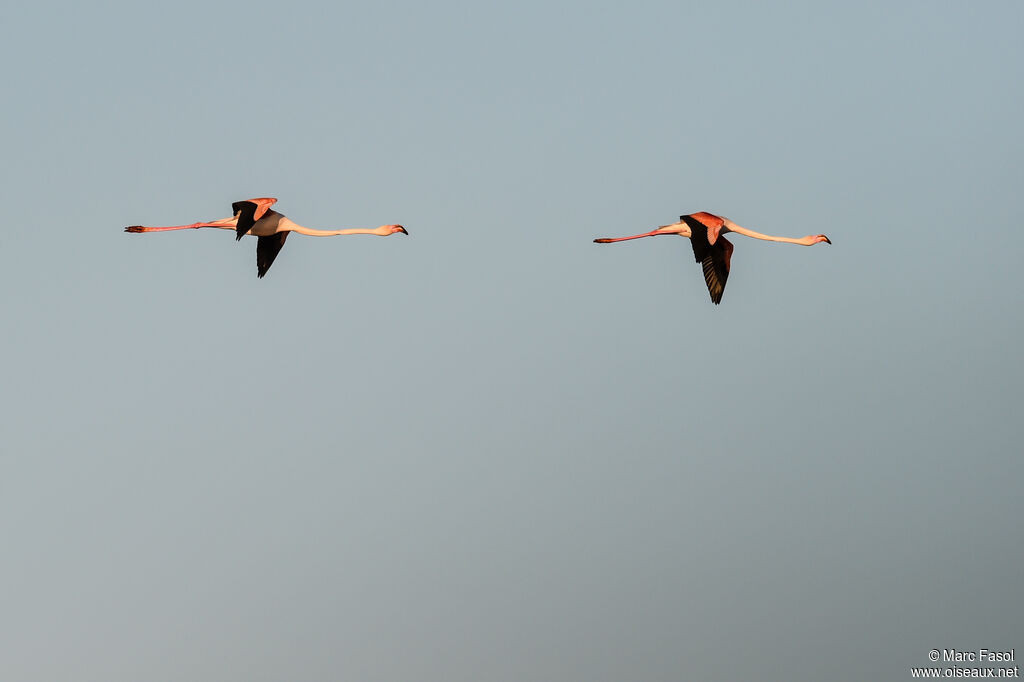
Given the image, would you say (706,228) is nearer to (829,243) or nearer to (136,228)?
(829,243)

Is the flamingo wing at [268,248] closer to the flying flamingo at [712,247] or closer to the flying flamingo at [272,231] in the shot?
the flying flamingo at [272,231]

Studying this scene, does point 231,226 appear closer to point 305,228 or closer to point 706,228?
point 305,228

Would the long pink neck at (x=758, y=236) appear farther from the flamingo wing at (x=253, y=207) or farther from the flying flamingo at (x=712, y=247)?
the flamingo wing at (x=253, y=207)

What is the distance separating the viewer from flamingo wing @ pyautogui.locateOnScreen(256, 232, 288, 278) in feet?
184

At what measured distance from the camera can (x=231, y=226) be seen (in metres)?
57.1

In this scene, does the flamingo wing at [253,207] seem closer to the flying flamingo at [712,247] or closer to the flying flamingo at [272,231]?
the flying flamingo at [272,231]

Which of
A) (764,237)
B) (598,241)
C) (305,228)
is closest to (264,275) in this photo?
(305,228)

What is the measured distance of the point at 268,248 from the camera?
56.3 meters

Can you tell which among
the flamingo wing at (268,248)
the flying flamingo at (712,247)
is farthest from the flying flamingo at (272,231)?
the flying flamingo at (712,247)

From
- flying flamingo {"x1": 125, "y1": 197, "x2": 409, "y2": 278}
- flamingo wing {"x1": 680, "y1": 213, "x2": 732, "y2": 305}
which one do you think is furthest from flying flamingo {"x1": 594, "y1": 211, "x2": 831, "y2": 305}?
Answer: flying flamingo {"x1": 125, "y1": 197, "x2": 409, "y2": 278}

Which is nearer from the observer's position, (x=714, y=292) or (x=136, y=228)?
(x=714, y=292)

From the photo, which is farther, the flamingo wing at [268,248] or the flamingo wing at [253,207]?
the flamingo wing at [268,248]

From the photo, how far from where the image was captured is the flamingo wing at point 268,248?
5603cm

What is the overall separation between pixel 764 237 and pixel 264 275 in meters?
13.6
